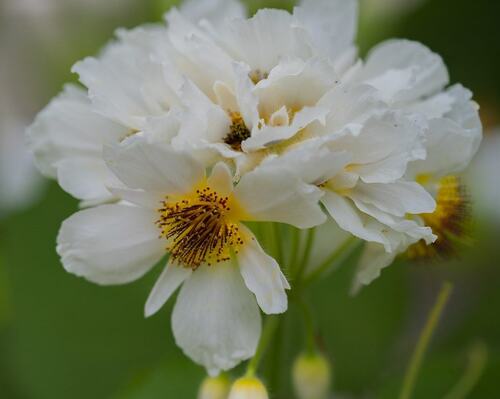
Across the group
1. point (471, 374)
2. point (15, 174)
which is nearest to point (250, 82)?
point (471, 374)

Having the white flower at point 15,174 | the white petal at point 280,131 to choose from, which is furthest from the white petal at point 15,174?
the white petal at point 280,131

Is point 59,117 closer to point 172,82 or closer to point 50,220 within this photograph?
point 172,82

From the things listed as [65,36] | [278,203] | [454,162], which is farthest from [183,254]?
[65,36]

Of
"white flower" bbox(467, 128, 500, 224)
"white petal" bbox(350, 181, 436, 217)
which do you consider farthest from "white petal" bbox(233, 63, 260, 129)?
"white flower" bbox(467, 128, 500, 224)

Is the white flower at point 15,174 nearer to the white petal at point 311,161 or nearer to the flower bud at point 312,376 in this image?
the flower bud at point 312,376

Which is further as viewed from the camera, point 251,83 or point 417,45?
point 417,45

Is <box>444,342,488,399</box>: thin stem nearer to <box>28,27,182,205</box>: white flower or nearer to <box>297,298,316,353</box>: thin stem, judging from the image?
<box>297,298,316,353</box>: thin stem
